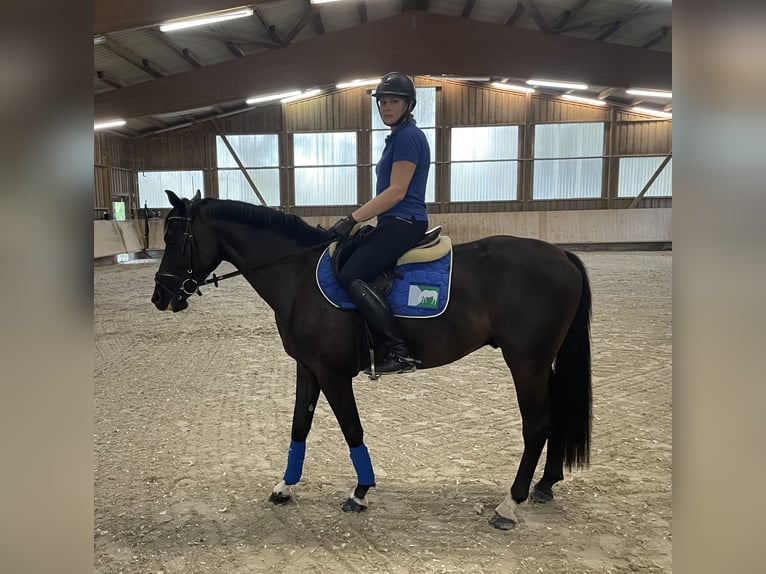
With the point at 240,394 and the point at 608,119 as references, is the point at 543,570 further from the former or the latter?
the point at 608,119

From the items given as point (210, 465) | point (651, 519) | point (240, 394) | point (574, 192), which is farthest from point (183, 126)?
point (651, 519)

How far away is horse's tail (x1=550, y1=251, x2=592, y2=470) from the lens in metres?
2.60

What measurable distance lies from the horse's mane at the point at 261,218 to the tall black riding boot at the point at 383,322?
45 centimetres

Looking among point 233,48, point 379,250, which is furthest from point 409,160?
point 233,48

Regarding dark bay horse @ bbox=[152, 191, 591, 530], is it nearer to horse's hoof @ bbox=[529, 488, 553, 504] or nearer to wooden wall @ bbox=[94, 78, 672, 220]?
horse's hoof @ bbox=[529, 488, 553, 504]

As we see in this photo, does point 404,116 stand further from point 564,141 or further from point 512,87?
point 564,141

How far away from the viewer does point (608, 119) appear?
17875 mm

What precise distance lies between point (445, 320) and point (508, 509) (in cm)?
94

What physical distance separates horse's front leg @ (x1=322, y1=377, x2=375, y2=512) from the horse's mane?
0.75 m

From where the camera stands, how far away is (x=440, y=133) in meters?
18.3

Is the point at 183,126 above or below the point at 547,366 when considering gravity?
above
